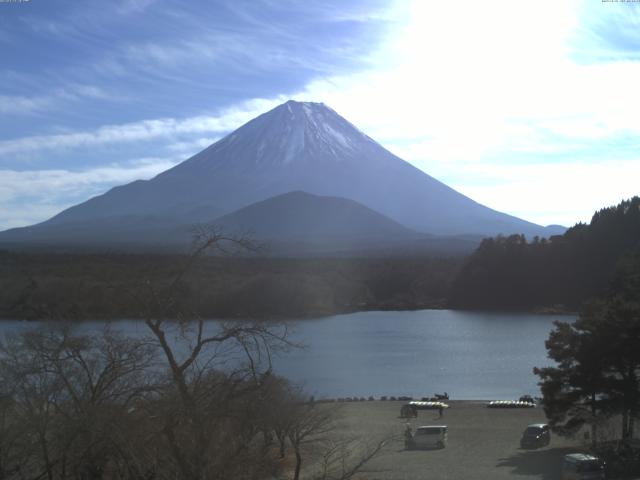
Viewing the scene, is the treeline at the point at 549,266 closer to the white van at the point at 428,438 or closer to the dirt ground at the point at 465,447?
the dirt ground at the point at 465,447

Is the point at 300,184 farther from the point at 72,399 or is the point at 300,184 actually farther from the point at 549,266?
the point at 72,399

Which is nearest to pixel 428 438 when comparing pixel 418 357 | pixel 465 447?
pixel 465 447

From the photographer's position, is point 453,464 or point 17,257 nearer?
point 453,464

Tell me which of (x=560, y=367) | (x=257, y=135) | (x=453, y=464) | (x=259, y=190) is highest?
(x=257, y=135)

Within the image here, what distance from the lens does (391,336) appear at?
32562mm

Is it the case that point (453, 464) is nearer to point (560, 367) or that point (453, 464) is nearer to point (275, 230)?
point (560, 367)

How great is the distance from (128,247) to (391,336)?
31641 mm

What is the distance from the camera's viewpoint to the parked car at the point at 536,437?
1141 cm

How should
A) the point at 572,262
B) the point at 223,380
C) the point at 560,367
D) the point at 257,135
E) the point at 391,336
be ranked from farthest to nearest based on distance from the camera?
the point at 257,135 < the point at 572,262 < the point at 391,336 < the point at 560,367 < the point at 223,380

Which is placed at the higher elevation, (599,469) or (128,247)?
(128,247)

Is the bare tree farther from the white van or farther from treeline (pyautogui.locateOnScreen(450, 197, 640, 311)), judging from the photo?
treeline (pyautogui.locateOnScreen(450, 197, 640, 311))

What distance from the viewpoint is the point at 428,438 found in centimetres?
1162

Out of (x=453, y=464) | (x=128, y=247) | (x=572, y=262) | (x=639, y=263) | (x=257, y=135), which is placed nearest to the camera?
(x=453, y=464)

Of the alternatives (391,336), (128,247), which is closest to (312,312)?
(391,336)
